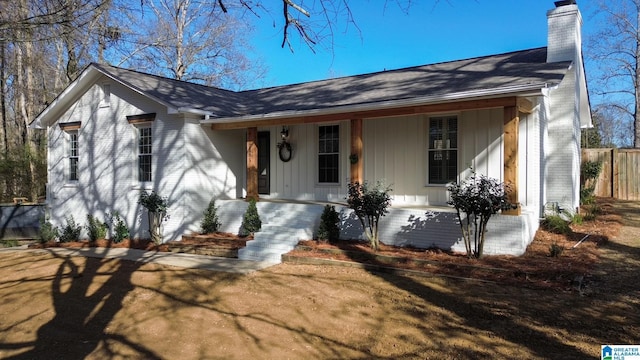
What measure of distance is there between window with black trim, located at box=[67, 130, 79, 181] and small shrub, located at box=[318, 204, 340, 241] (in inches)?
371

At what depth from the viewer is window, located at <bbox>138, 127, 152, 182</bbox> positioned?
39.5 ft

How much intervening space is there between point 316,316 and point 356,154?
15.4ft

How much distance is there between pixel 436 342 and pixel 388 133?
21.9ft

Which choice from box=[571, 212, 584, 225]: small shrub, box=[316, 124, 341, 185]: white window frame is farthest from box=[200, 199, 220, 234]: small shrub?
box=[571, 212, 584, 225]: small shrub

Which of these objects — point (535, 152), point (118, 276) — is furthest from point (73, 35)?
point (535, 152)

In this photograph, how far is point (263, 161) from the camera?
40.7 feet

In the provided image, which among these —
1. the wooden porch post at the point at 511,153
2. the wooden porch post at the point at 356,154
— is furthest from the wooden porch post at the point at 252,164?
the wooden porch post at the point at 511,153

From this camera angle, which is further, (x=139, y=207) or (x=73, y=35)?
(x=139, y=207)

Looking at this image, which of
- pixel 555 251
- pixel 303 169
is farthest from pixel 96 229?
pixel 555 251

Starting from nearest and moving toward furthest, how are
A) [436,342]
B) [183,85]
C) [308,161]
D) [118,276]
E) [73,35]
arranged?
[436,342]
[118,276]
[73,35]
[308,161]
[183,85]

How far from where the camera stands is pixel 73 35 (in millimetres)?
8906

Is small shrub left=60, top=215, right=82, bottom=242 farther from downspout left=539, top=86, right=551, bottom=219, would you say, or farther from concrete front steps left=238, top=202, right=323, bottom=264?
downspout left=539, top=86, right=551, bottom=219

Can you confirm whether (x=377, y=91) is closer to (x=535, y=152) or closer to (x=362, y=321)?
(x=535, y=152)

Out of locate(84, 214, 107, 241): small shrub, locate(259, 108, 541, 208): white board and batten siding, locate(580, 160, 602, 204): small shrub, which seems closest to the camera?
locate(259, 108, 541, 208): white board and batten siding
